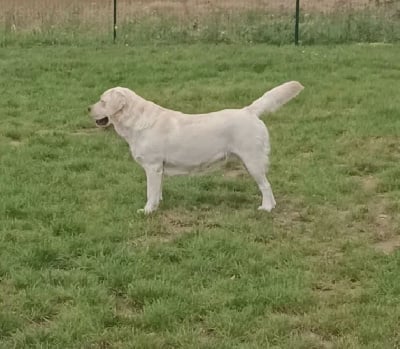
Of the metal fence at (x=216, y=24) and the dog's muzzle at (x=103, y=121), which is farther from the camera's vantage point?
the metal fence at (x=216, y=24)

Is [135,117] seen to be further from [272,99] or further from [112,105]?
[272,99]

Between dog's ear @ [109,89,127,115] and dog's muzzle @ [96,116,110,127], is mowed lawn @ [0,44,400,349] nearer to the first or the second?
dog's muzzle @ [96,116,110,127]

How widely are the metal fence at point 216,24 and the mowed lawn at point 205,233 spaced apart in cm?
411

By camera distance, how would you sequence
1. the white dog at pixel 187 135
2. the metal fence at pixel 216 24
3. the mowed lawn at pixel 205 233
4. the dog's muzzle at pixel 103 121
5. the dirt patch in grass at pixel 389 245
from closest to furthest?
the mowed lawn at pixel 205 233, the dirt patch in grass at pixel 389 245, the white dog at pixel 187 135, the dog's muzzle at pixel 103 121, the metal fence at pixel 216 24

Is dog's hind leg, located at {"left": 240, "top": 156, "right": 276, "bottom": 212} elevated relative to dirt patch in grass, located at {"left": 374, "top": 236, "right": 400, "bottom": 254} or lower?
elevated

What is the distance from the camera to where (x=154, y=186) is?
704 cm

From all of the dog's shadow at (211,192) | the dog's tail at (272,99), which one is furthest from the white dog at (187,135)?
the dog's shadow at (211,192)

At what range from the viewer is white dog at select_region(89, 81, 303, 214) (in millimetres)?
6949

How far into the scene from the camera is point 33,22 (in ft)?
55.7

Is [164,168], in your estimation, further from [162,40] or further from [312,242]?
[162,40]

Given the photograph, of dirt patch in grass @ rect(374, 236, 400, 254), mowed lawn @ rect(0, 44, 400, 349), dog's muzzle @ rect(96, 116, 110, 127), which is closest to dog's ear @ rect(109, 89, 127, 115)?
dog's muzzle @ rect(96, 116, 110, 127)

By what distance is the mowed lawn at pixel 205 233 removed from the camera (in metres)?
A: 4.84

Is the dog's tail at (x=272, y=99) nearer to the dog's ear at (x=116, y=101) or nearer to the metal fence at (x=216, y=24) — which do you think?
the dog's ear at (x=116, y=101)

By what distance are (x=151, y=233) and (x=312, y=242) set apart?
1200 mm
